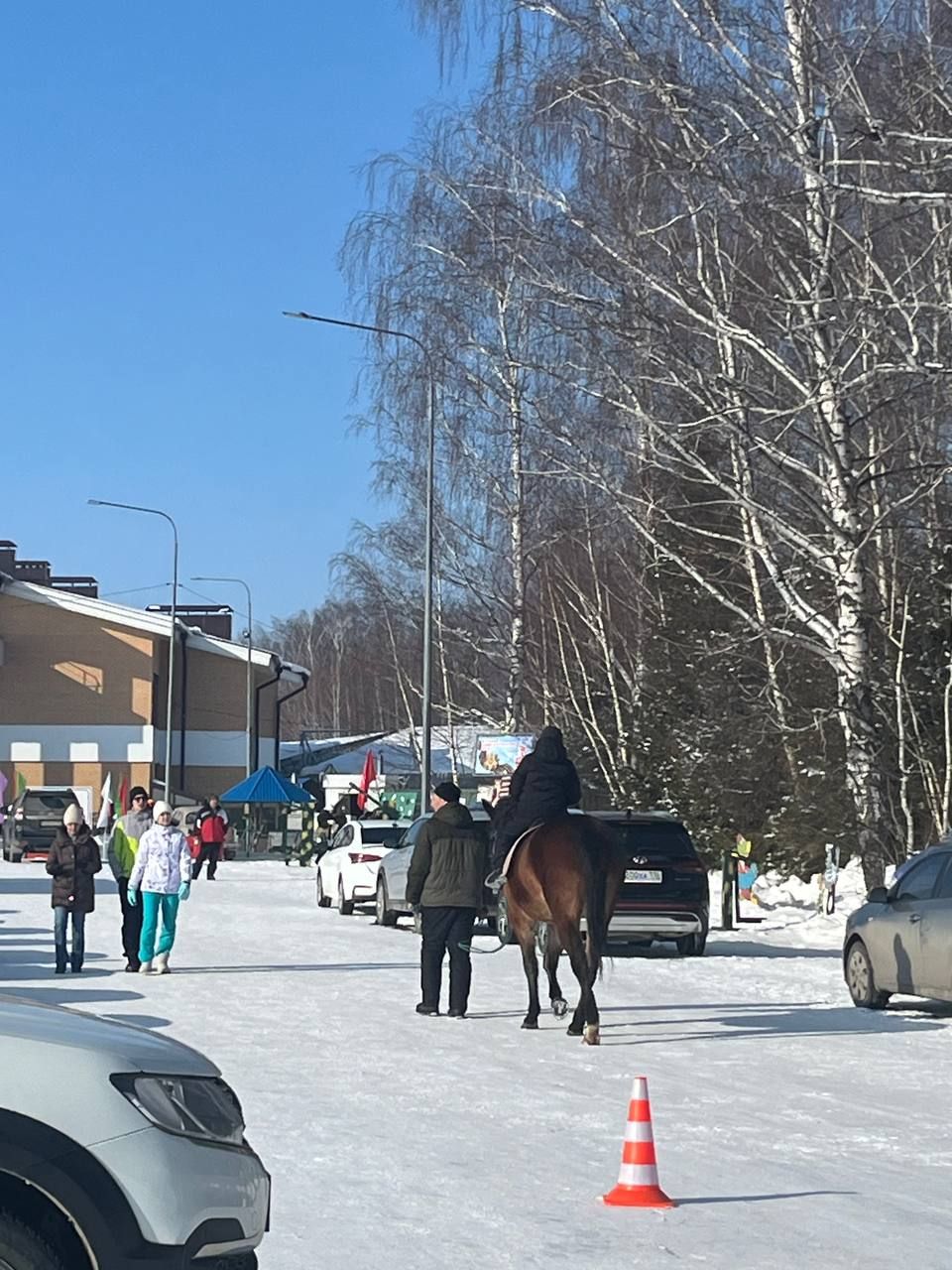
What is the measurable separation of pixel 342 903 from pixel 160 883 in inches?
533

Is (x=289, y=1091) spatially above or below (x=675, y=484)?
below

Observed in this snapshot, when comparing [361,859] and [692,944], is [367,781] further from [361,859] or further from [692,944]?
[692,944]

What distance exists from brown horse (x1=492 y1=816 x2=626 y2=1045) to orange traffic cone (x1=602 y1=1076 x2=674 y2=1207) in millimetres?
7140

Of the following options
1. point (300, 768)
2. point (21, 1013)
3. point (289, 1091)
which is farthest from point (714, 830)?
point (300, 768)

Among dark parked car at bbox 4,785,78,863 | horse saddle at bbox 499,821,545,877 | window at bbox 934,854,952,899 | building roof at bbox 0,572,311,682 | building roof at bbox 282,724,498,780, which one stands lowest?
window at bbox 934,854,952,899

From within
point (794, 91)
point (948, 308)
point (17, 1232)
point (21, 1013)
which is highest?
point (794, 91)

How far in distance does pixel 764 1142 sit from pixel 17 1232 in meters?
6.22

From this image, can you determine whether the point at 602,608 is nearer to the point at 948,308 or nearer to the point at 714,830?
the point at 714,830

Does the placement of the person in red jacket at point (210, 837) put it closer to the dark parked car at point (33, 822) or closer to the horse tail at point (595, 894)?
the dark parked car at point (33, 822)

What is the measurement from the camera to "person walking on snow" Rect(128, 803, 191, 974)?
69.8ft

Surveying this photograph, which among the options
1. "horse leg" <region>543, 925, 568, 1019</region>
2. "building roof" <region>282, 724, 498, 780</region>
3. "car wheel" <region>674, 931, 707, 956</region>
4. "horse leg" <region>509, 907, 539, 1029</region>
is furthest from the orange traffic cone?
"building roof" <region>282, 724, 498, 780</region>

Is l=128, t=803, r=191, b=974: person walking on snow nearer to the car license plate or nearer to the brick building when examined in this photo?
the car license plate

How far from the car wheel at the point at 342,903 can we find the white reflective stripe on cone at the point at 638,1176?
25674 millimetres

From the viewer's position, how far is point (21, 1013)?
574 cm
